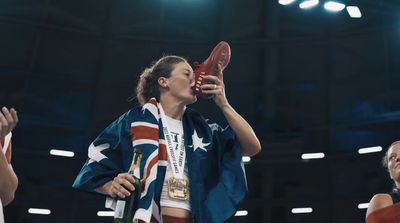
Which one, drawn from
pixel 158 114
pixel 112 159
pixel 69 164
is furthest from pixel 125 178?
pixel 69 164

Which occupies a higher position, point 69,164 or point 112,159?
point 69,164

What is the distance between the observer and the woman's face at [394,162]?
143 inches

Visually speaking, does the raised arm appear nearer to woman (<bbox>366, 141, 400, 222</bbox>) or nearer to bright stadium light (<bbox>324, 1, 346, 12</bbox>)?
woman (<bbox>366, 141, 400, 222</bbox>)

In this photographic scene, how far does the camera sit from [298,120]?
41.7 ft

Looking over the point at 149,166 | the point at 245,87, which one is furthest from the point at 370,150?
the point at 149,166

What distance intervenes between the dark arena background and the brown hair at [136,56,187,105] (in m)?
7.70

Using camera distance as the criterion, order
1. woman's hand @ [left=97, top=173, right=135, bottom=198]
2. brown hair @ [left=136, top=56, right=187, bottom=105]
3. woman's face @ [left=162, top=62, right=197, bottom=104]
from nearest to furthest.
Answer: woman's hand @ [left=97, top=173, right=135, bottom=198] → woman's face @ [left=162, top=62, right=197, bottom=104] → brown hair @ [left=136, top=56, right=187, bottom=105]

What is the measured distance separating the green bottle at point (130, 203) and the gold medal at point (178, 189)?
212mm

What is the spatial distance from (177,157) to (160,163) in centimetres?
9

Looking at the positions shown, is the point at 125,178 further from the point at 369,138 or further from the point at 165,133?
the point at 369,138

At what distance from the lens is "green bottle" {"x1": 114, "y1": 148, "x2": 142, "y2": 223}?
2.66m

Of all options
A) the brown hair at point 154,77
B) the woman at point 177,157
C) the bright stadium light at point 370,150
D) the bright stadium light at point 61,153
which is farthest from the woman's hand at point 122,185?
the bright stadium light at point 370,150

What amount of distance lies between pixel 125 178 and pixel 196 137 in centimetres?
61

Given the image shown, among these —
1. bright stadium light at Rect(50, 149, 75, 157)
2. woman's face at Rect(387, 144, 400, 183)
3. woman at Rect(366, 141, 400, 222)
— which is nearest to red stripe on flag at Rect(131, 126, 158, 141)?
woman at Rect(366, 141, 400, 222)
